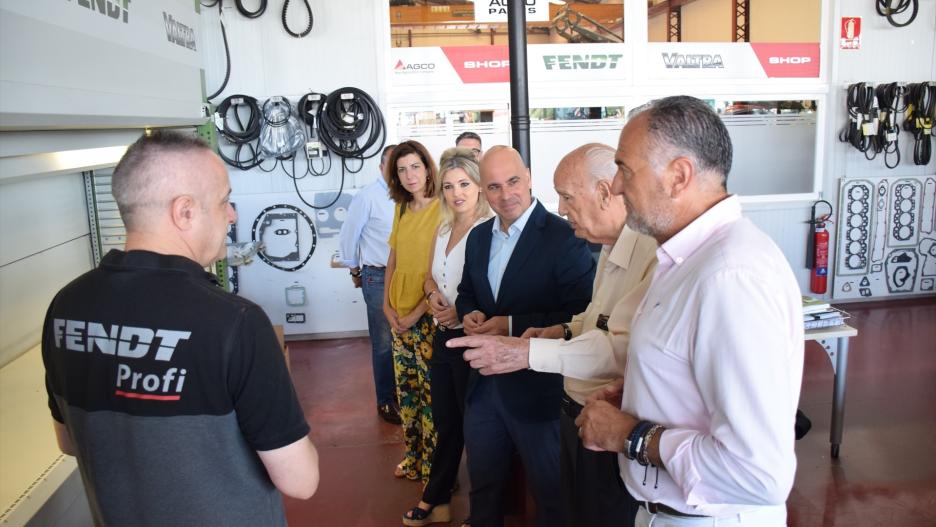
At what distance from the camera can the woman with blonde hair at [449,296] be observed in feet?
9.63

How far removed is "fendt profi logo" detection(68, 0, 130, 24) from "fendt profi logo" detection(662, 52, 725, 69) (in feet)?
17.7

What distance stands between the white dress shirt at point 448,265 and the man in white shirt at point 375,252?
1378 mm

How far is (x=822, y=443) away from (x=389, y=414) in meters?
2.72

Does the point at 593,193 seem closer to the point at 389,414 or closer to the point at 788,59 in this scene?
the point at 389,414

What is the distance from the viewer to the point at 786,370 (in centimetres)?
120

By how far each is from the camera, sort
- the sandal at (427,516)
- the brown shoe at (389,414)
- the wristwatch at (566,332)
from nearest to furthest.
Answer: the wristwatch at (566,332) < the sandal at (427,516) < the brown shoe at (389,414)

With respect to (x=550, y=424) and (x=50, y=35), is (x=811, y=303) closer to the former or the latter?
(x=550, y=424)

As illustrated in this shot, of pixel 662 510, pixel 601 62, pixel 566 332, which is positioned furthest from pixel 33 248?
pixel 601 62

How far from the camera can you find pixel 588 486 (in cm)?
211

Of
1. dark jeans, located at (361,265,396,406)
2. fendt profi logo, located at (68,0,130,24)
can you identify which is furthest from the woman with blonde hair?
fendt profi logo, located at (68,0,130,24)

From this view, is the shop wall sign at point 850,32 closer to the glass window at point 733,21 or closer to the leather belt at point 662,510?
the glass window at point 733,21

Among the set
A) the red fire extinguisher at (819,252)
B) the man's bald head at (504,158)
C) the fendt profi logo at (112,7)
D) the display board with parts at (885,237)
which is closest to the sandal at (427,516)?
the man's bald head at (504,158)

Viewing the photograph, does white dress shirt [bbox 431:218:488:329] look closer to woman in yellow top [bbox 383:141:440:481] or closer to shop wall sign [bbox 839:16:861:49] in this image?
woman in yellow top [bbox 383:141:440:481]

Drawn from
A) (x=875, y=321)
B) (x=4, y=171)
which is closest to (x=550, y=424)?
(x=4, y=171)
